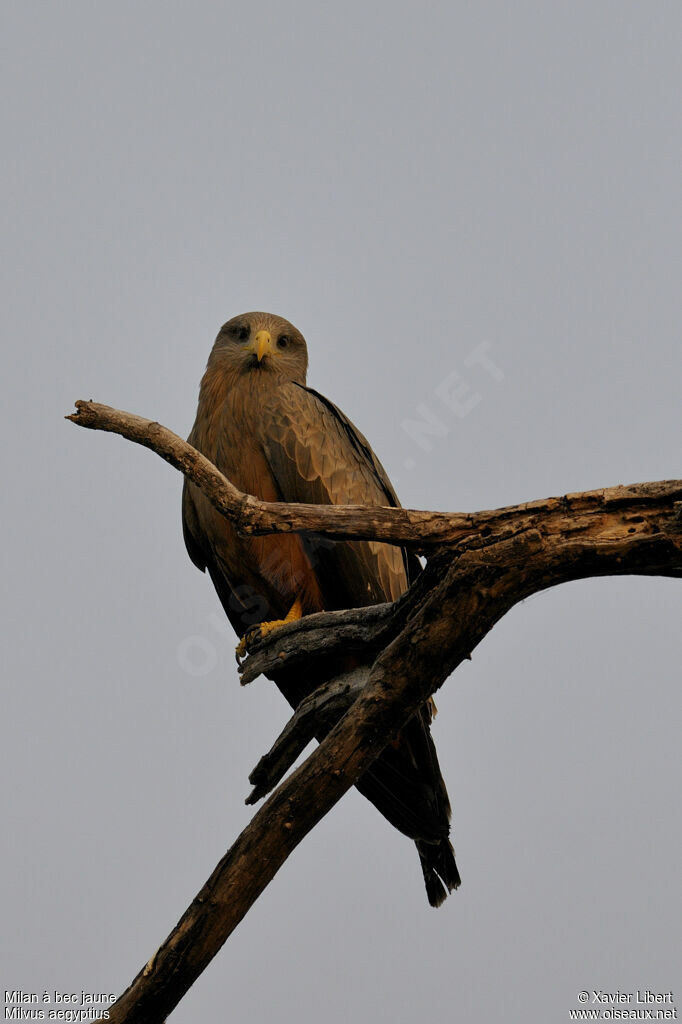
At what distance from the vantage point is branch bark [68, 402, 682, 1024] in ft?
11.6

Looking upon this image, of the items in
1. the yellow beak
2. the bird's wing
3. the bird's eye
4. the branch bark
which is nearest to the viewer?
the branch bark

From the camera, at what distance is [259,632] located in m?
5.40

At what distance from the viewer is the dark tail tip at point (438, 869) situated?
537 cm

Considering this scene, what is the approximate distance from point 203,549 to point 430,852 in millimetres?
2243

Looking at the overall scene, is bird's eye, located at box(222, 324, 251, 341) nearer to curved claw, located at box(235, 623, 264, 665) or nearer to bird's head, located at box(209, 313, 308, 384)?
A: bird's head, located at box(209, 313, 308, 384)

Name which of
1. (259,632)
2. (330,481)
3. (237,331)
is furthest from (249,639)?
(237,331)

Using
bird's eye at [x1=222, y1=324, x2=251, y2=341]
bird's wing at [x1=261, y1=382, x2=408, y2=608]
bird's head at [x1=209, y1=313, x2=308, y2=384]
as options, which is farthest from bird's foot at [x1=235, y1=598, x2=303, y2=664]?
bird's eye at [x1=222, y1=324, x2=251, y2=341]

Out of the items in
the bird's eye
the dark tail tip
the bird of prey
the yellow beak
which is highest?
the bird's eye

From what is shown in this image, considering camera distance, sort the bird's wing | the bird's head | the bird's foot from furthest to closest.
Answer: the bird's head → the bird's wing → the bird's foot

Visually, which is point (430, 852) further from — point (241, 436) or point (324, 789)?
point (241, 436)

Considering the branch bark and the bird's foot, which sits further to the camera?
the bird's foot

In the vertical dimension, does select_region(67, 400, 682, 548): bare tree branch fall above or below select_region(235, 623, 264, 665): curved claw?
below

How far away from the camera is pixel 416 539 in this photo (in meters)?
3.63

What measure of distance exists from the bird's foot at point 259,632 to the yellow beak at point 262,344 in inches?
60.1
